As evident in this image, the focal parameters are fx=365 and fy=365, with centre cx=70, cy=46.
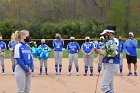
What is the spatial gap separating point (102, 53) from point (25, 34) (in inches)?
85.6

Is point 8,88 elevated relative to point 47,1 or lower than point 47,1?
lower

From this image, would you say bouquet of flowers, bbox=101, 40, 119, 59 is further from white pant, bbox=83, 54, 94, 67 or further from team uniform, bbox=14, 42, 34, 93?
white pant, bbox=83, 54, 94, 67

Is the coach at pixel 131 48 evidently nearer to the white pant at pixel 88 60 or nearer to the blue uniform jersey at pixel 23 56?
the white pant at pixel 88 60

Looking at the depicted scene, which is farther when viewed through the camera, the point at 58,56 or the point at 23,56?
the point at 58,56

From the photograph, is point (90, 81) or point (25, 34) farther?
point (90, 81)

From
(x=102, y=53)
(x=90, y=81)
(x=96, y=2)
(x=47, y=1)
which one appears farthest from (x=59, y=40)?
(x=96, y=2)

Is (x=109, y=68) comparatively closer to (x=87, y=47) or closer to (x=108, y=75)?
(x=108, y=75)

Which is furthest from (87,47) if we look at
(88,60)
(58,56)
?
(58,56)

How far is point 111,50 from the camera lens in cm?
991

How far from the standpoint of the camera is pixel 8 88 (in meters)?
13.8

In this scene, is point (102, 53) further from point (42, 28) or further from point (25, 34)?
point (42, 28)

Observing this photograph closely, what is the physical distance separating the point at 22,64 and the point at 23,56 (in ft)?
0.93

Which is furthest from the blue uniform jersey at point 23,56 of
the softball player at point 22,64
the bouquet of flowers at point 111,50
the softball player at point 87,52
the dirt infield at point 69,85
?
the softball player at point 87,52

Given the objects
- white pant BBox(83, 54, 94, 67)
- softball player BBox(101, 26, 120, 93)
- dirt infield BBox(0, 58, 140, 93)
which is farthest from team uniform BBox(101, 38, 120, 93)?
white pant BBox(83, 54, 94, 67)
